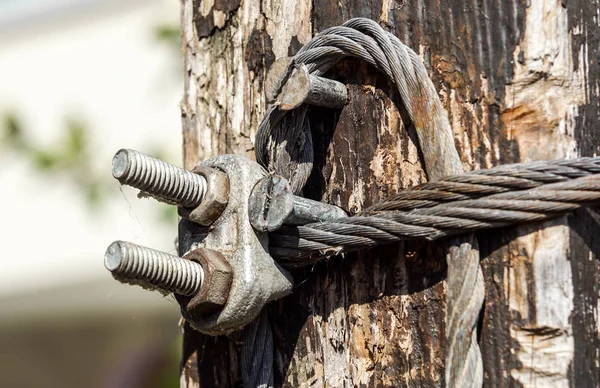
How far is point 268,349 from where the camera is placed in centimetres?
151

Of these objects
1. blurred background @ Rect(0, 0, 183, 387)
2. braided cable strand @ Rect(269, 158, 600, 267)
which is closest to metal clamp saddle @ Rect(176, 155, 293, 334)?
braided cable strand @ Rect(269, 158, 600, 267)

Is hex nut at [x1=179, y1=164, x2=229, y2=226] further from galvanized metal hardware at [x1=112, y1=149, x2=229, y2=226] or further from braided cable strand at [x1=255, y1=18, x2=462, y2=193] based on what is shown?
braided cable strand at [x1=255, y1=18, x2=462, y2=193]

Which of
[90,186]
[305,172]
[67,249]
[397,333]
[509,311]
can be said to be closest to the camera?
[509,311]

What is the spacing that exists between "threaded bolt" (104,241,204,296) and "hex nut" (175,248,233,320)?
0.01 meters

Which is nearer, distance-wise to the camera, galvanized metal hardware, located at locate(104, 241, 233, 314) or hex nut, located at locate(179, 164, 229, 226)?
galvanized metal hardware, located at locate(104, 241, 233, 314)

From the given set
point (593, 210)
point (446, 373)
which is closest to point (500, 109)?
point (593, 210)

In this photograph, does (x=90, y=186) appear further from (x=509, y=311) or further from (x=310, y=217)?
(x=509, y=311)

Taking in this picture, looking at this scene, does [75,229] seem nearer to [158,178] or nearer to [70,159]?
[70,159]

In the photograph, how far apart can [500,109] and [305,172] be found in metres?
0.37

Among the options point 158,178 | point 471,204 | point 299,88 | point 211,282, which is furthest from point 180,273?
point 471,204

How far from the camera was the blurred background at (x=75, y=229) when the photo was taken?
6031mm

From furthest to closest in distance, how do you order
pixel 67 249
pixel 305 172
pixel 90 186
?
pixel 67 249
pixel 90 186
pixel 305 172

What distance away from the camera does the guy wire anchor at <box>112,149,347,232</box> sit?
1300 millimetres

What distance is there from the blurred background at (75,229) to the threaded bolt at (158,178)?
13.0 feet
